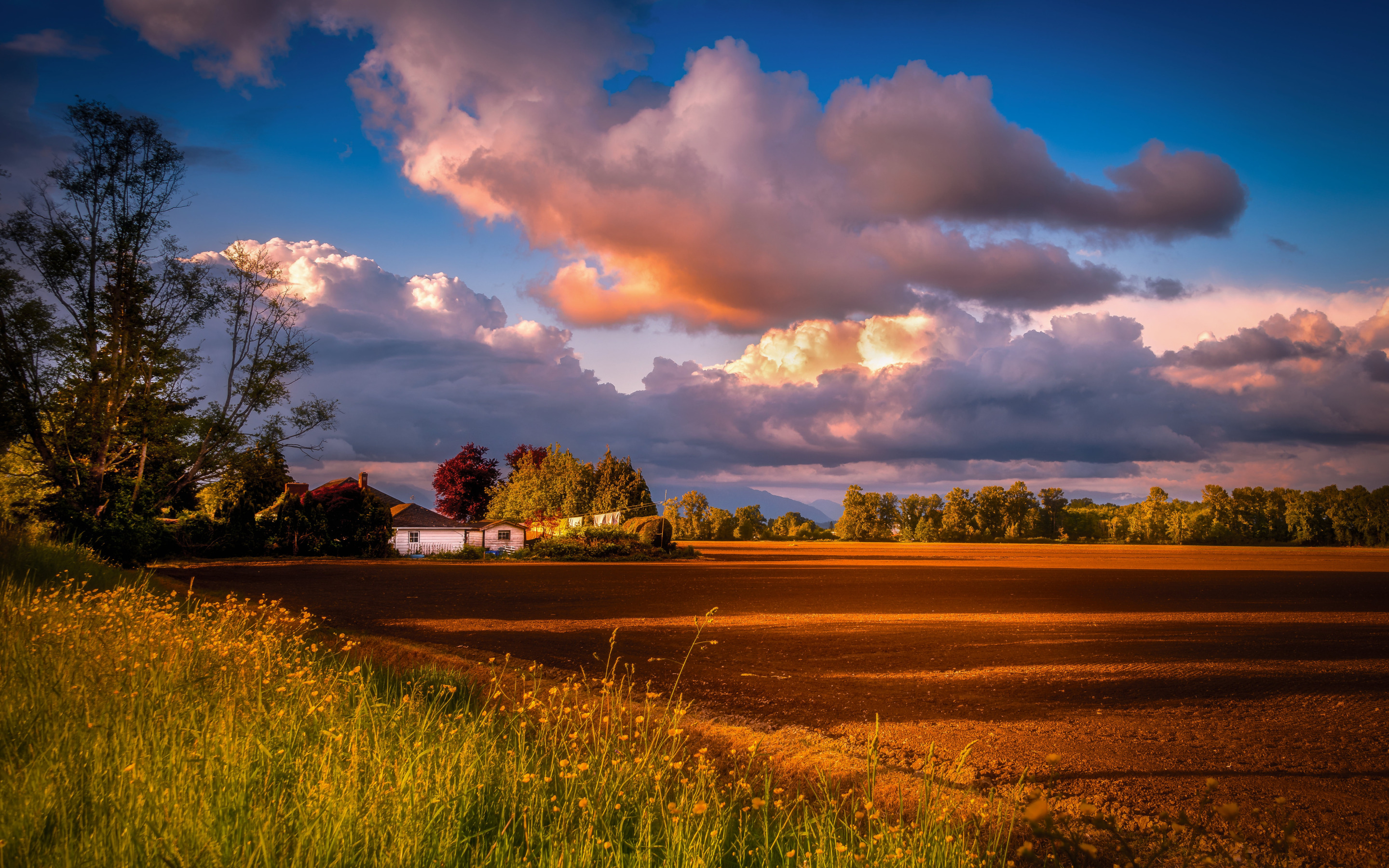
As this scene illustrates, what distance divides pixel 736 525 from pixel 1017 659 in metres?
82.2

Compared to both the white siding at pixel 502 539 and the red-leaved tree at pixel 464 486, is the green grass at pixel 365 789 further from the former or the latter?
the red-leaved tree at pixel 464 486

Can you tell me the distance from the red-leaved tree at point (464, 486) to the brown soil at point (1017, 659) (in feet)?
125

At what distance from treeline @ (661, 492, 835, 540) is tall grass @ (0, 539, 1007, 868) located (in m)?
78.0

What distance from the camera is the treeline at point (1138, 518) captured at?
2591 inches

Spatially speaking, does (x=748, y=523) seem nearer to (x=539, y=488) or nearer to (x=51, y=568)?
(x=539, y=488)

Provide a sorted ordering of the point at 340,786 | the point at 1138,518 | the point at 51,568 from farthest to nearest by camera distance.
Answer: the point at 1138,518 < the point at 51,568 < the point at 340,786

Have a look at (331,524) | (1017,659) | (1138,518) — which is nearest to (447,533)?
(331,524)

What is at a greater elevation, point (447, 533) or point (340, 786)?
point (340, 786)

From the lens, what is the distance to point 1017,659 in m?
10.2

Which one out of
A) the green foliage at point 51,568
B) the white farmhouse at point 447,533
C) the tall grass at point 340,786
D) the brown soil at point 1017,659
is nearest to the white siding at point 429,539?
the white farmhouse at point 447,533

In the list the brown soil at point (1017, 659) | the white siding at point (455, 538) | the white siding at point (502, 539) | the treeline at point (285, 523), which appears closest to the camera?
the brown soil at point (1017, 659)

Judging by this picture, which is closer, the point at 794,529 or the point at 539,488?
the point at 539,488

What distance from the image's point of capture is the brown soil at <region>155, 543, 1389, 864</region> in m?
5.66

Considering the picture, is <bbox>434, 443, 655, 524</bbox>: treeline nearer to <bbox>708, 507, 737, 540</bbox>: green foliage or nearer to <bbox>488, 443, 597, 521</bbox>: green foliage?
<bbox>488, 443, 597, 521</bbox>: green foliage
